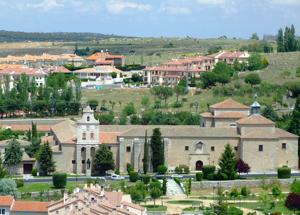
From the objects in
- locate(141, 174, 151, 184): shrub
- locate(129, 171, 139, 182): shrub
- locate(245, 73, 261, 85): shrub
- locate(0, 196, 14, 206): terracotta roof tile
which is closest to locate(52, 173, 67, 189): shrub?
locate(129, 171, 139, 182): shrub

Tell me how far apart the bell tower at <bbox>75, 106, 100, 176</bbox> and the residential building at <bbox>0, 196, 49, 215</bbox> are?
12810 mm

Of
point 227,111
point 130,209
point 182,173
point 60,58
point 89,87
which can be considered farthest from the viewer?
point 60,58

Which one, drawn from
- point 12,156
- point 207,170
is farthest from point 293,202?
point 12,156

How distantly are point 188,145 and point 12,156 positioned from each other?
10.2m

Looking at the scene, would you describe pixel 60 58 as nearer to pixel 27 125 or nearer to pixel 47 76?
pixel 47 76

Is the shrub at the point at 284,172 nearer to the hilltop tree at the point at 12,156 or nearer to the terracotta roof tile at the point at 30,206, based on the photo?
the hilltop tree at the point at 12,156

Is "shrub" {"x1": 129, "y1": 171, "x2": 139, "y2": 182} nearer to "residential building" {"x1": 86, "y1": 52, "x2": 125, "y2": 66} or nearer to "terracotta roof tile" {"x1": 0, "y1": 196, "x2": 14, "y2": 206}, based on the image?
"terracotta roof tile" {"x1": 0, "y1": 196, "x2": 14, "y2": 206}

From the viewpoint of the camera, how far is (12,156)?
55094mm

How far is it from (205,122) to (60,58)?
71.8 metres

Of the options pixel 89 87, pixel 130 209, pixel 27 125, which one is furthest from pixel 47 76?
pixel 130 209

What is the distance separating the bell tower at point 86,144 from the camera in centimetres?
5512

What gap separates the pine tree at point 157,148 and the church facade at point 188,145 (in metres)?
0.59

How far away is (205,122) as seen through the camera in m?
59.4

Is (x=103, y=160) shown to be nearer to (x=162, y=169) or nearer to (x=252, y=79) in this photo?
(x=162, y=169)
